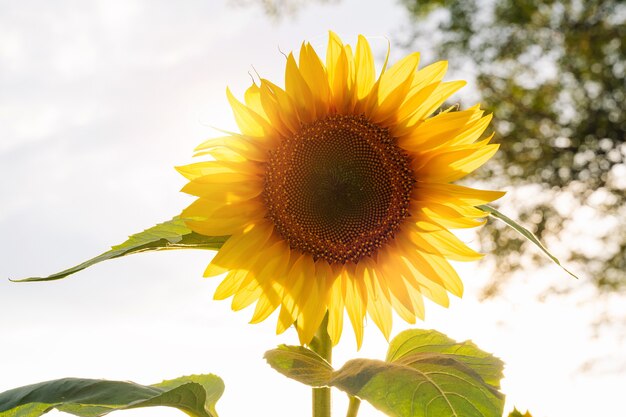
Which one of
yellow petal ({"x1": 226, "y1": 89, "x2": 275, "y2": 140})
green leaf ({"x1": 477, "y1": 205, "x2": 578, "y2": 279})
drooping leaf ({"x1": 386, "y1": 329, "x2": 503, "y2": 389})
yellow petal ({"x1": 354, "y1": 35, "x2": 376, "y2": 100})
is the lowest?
drooping leaf ({"x1": 386, "y1": 329, "x2": 503, "y2": 389})

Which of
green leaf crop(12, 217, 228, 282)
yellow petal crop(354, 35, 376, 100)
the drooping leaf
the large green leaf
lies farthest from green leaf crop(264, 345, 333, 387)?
yellow petal crop(354, 35, 376, 100)

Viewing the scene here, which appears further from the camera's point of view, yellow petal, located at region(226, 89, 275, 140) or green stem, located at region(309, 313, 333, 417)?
yellow petal, located at region(226, 89, 275, 140)

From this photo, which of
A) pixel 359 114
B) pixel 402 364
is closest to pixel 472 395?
pixel 402 364

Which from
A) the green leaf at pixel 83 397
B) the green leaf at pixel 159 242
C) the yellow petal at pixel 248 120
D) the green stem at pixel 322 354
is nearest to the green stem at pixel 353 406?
the green stem at pixel 322 354

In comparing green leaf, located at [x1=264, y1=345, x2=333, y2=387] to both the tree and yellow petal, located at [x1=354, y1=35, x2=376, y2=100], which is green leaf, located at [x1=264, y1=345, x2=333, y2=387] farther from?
the tree

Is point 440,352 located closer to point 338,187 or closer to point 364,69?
point 338,187

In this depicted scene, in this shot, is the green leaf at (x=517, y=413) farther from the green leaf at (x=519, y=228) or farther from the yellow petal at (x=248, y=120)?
the yellow petal at (x=248, y=120)

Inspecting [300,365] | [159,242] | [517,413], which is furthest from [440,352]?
[159,242]
